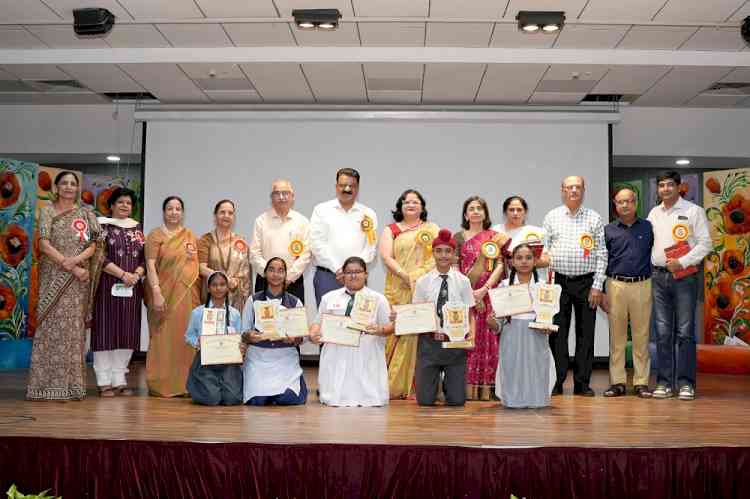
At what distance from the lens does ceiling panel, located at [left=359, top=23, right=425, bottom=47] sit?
6.12 m

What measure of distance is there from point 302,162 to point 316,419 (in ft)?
15.3

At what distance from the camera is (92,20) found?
5828mm

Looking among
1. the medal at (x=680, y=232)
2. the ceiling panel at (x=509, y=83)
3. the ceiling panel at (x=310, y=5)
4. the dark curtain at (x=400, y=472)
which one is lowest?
the dark curtain at (x=400, y=472)

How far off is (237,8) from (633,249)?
3.45 m

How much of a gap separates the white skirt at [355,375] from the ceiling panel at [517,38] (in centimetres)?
288

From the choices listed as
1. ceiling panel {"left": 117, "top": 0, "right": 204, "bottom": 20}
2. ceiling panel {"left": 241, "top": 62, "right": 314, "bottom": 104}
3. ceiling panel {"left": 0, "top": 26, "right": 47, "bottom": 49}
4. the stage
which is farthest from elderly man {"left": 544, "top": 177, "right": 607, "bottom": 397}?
ceiling panel {"left": 0, "top": 26, "right": 47, "bottom": 49}

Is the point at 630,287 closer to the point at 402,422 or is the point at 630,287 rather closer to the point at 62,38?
the point at 402,422

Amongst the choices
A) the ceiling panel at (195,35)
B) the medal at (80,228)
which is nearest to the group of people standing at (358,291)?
the medal at (80,228)

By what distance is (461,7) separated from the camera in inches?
224

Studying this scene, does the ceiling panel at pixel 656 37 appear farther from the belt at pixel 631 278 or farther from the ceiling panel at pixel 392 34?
the belt at pixel 631 278

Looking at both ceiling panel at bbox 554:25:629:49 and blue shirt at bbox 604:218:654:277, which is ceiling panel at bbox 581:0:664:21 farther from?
blue shirt at bbox 604:218:654:277

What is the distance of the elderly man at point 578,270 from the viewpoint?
539cm

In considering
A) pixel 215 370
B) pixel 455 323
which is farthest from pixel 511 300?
pixel 215 370


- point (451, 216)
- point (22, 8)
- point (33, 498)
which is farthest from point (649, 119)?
point (33, 498)
